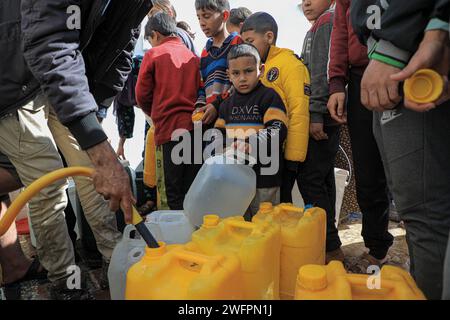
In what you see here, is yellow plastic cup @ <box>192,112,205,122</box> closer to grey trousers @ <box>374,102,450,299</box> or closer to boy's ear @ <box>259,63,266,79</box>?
boy's ear @ <box>259,63,266,79</box>

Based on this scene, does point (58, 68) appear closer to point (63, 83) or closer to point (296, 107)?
point (63, 83)

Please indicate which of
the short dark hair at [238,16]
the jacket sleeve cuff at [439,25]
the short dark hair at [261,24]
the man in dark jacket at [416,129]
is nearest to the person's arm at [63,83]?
the man in dark jacket at [416,129]

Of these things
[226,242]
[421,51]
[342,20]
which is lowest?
[226,242]

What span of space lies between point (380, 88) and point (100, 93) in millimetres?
1673

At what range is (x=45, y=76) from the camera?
3.81ft

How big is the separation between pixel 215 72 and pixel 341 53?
37.1 inches

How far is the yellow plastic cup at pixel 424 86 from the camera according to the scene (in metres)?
0.81

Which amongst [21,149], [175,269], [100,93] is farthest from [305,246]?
[100,93]

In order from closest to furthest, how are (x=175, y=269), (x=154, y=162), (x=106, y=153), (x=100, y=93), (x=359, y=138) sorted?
(x=175, y=269), (x=106, y=153), (x=359, y=138), (x=100, y=93), (x=154, y=162)

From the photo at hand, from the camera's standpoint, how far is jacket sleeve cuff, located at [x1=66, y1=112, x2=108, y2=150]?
115 centimetres

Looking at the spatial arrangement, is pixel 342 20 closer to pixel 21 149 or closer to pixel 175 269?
pixel 175 269

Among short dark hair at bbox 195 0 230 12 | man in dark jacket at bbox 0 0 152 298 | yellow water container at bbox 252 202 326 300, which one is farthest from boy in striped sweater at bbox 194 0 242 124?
yellow water container at bbox 252 202 326 300

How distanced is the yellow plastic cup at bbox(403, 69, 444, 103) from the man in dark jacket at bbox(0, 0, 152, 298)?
892 millimetres

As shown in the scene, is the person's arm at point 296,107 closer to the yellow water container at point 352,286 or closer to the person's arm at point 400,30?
the person's arm at point 400,30
